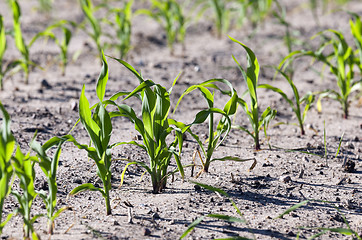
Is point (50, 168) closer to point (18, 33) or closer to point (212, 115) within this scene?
point (212, 115)

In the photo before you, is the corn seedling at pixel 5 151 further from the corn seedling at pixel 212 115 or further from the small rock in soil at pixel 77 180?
the corn seedling at pixel 212 115

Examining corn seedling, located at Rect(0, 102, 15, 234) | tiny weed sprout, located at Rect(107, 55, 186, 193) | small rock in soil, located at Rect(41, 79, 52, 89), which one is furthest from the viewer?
small rock in soil, located at Rect(41, 79, 52, 89)

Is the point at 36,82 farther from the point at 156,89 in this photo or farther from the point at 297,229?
the point at 297,229

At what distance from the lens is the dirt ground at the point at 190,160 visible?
2457 mm

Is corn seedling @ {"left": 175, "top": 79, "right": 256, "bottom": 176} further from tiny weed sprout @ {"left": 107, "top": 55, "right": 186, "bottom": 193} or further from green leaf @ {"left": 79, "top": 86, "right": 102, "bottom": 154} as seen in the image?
green leaf @ {"left": 79, "top": 86, "right": 102, "bottom": 154}

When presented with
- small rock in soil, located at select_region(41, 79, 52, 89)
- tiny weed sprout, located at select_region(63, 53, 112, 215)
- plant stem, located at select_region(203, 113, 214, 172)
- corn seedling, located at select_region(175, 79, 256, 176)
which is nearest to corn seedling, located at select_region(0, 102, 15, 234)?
tiny weed sprout, located at select_region(63, 53, 112, 215)

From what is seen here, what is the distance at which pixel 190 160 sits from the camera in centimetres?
319

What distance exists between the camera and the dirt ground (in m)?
2.46

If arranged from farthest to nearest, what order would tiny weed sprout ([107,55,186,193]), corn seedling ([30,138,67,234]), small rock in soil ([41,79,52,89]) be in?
small rock in soil ([41,79,52,89])
tiny weed sprout ([107,55,186,193])
corn seedling ([30,138,67,234])

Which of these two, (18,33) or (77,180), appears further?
(18,33)

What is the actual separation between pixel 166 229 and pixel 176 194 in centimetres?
35

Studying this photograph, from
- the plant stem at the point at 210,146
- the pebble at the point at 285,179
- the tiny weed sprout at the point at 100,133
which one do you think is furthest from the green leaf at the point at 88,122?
the pebble at the point at 285,179

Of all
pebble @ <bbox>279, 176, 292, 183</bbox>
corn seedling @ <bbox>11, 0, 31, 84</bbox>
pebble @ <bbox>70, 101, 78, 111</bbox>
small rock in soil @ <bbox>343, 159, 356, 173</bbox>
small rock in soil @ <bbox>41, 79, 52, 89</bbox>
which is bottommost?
pebble @ <bbox>279, 176, 292, 183</bbox>

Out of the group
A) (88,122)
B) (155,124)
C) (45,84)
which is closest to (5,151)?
(88,122)
